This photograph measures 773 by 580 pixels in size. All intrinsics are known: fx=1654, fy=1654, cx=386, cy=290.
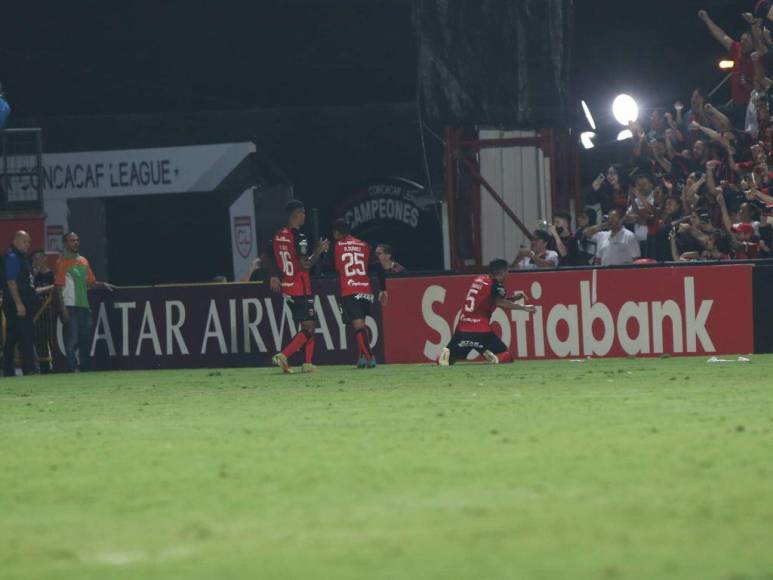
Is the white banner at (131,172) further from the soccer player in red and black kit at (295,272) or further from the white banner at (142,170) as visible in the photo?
the soccer player in red and black kit at (295,272)

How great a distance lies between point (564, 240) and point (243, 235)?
8.84 meters

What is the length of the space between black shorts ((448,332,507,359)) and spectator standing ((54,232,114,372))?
6.13 metres

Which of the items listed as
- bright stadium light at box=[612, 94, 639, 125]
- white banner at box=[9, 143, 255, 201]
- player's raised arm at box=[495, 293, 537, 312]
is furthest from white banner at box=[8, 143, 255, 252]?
player's raised arm at box=[495, 293, 537, 312]

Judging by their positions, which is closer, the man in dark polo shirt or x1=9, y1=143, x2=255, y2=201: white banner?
the man in dark polo shirt

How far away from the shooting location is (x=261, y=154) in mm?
31219

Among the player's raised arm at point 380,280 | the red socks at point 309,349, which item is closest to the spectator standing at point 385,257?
the player's raised arm at point 380,280

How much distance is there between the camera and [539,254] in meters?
23.7

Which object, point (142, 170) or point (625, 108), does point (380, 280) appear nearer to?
point (625, 108)

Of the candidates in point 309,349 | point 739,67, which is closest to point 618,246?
point 739,67

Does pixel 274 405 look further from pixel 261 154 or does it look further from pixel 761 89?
pixel 261 154

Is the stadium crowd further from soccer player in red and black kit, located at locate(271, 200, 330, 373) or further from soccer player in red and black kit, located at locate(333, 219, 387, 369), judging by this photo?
soccer player in red and black kit, located at locate(271, 200, 330, 373)

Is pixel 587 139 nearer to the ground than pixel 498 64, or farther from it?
nearer to the ground

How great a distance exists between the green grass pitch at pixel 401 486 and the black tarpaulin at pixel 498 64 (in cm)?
941

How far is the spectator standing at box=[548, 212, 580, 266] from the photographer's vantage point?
78.0 feet
